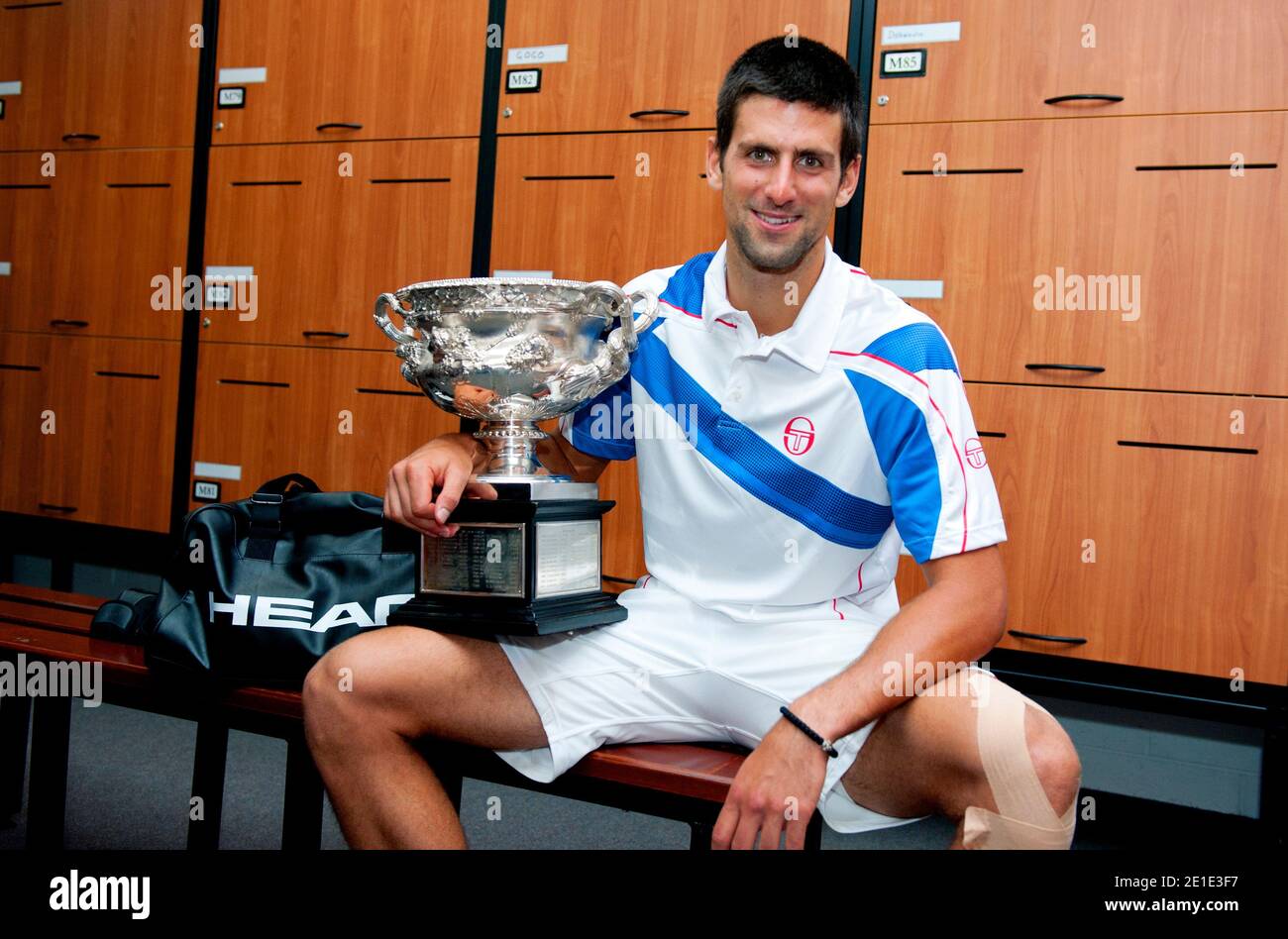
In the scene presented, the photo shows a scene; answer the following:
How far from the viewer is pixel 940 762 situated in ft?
3.44

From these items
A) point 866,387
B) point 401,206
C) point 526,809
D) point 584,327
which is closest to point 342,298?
point 401,206

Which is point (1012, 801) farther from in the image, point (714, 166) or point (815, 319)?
point (714, 166)

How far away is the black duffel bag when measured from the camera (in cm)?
139

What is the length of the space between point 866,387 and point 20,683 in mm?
1328

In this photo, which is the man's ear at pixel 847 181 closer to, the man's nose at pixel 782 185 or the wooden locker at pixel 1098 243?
the man's nose at pixel 782 185

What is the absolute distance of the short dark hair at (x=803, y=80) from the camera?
50.6 inches

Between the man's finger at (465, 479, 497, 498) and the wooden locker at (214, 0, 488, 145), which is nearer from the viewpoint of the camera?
the man's finger at (465, 479, 497, 498)

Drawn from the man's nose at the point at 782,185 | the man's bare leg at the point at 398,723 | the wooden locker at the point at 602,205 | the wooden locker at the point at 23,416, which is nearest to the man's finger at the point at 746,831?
the man's bare leg at the point at 398,723

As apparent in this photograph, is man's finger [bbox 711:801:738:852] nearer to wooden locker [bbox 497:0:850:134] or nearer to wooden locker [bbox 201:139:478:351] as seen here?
wooden locker [bbox 497:0:850:134]

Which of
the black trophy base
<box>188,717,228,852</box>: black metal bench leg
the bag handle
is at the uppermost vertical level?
the bag handle

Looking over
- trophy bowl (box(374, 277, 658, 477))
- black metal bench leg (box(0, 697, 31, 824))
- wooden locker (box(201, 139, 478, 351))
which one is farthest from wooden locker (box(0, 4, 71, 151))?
trophy bowl (box(374, 277, 658, 477))

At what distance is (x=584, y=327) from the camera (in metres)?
1.27

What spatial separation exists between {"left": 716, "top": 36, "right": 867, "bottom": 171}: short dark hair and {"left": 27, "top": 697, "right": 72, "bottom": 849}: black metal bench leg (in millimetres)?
1277

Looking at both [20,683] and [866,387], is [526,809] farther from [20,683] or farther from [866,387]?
[866,387]
